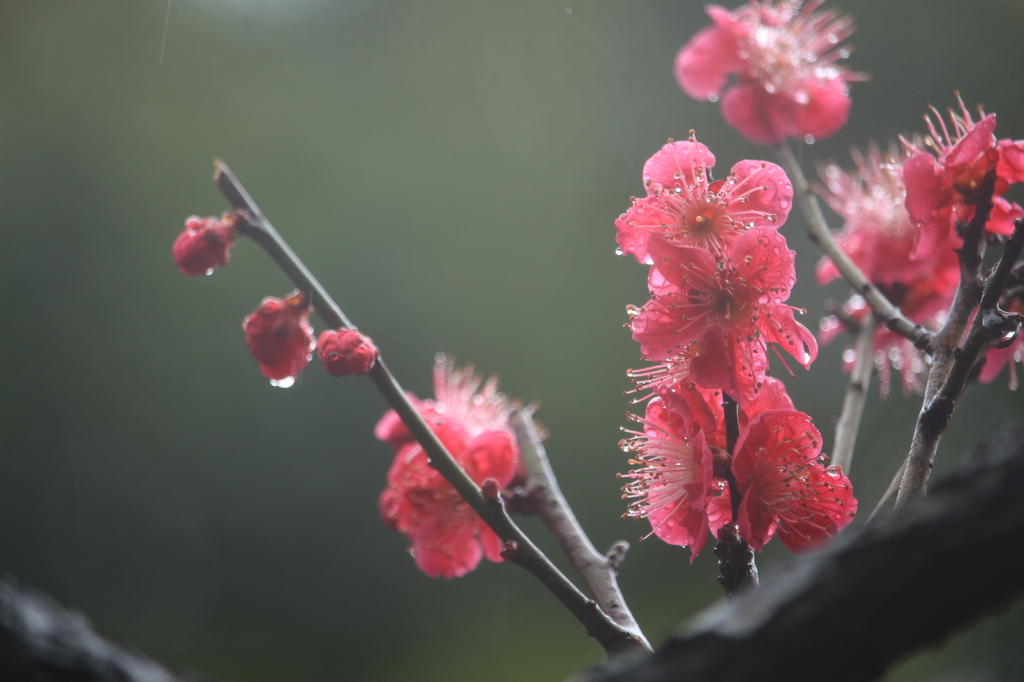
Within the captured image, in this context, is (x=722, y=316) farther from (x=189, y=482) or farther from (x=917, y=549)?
(x=189, y=482)

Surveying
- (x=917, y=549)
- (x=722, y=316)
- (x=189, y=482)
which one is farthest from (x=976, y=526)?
(x=189, y=482)

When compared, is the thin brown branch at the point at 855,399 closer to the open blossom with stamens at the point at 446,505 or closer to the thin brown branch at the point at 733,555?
the thin brown branch at the point at 733,555

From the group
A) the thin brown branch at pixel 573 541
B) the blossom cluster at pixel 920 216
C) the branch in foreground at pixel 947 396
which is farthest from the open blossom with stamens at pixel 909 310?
the thin brown branch at pixel 573 541

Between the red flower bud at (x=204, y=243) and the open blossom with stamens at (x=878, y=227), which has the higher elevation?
the red flower bud at (x=204, y=243)

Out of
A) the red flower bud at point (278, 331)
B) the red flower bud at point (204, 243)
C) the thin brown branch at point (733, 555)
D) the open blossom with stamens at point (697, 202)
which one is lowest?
the thin brown branch at point (733, 555)

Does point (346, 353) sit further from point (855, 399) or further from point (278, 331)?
point (855, 399)

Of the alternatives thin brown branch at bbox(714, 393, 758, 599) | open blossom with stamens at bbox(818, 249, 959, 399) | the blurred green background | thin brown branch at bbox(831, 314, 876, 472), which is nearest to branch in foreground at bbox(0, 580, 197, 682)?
thin brown branch at bbox(714, 393, 758, 599)

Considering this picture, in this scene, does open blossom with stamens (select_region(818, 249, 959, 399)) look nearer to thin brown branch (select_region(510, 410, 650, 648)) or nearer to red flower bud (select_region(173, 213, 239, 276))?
thin brown branch (select_region(510, 410, 650, 648))
